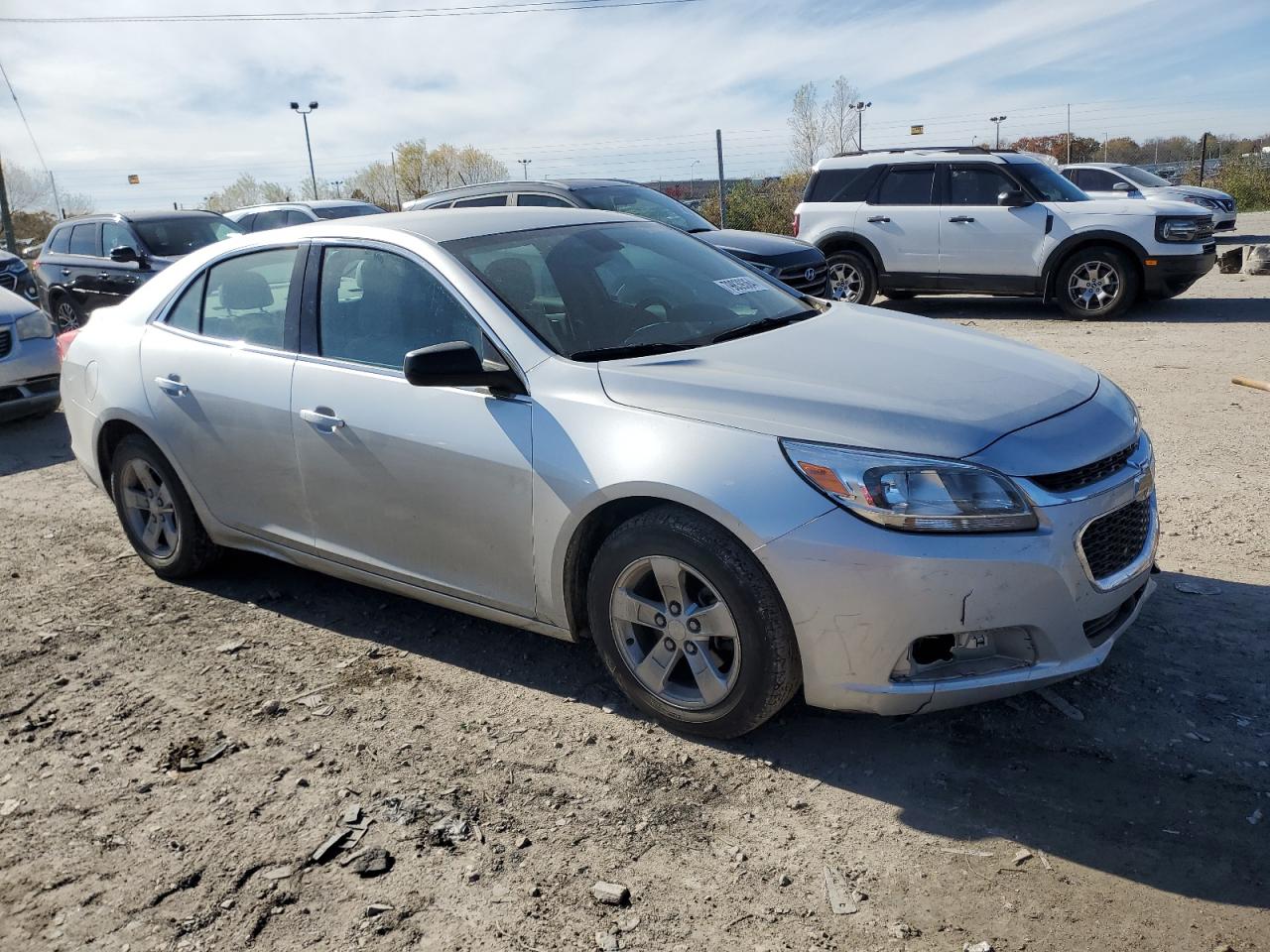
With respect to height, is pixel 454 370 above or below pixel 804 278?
above

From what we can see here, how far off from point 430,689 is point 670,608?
3.72 feet

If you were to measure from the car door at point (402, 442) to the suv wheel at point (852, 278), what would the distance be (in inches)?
375

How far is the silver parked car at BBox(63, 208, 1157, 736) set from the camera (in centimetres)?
308

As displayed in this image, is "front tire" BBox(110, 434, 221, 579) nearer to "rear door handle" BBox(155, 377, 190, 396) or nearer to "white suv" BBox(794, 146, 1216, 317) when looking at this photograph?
"rear door handle" BBox(155, 377, 190, 396)

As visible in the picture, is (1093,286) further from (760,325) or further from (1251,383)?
(760,325)

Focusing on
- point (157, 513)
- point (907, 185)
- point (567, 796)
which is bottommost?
point (567, 796)

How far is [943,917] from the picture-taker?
8.77 feet

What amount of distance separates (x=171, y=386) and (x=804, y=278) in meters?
7.31

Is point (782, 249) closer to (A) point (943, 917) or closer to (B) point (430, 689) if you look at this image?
(B) point (430, 689)

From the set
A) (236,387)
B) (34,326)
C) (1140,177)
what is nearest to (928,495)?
(236,387)

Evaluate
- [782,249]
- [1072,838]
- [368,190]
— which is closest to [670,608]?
[1072,838]

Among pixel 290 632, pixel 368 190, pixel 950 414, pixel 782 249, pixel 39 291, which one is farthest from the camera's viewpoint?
pixel 368 190

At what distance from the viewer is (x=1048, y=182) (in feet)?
40.2

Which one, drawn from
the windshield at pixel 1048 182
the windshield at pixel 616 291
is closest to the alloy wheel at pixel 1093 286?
the windshield at pixel 1048 182
